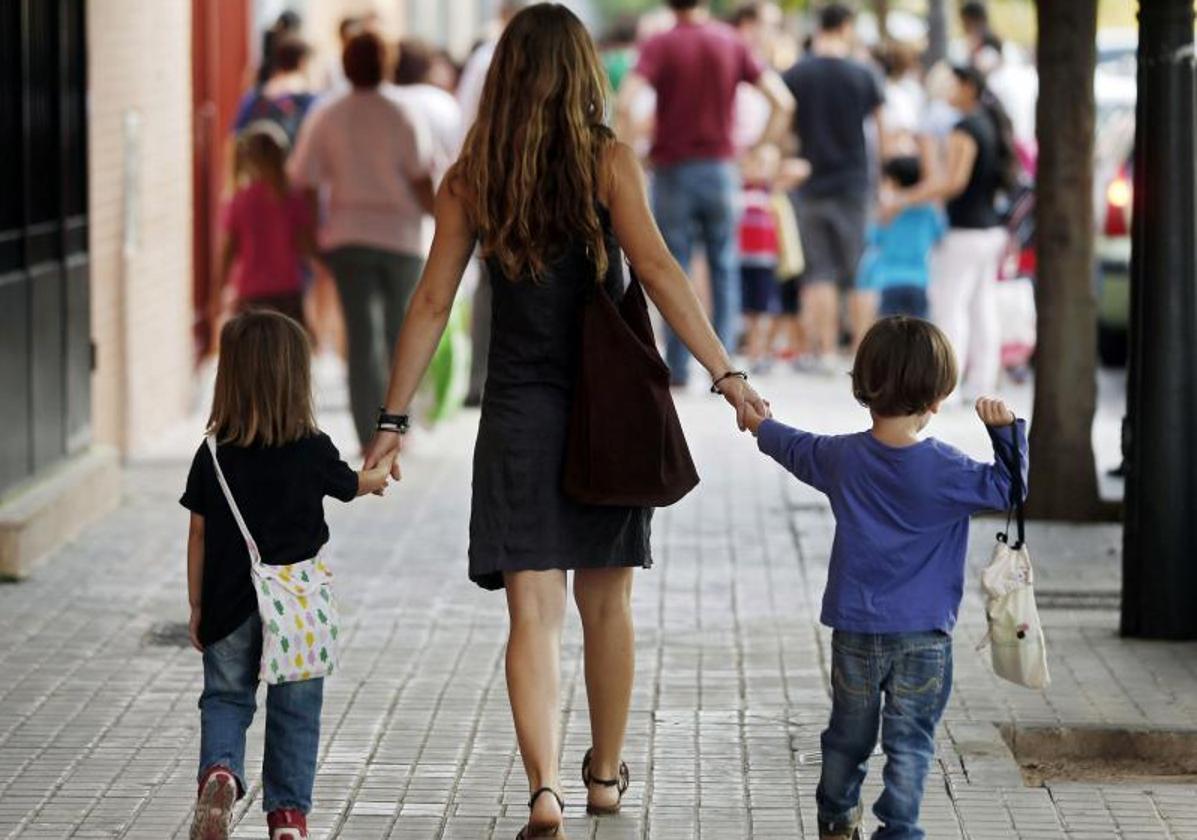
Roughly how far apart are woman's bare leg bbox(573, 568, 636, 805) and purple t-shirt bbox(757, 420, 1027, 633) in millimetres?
Answer: 814

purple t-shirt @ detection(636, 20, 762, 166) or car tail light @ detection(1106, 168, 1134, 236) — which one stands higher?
purple t-shirt @ detection(636, 20, 762, 166)

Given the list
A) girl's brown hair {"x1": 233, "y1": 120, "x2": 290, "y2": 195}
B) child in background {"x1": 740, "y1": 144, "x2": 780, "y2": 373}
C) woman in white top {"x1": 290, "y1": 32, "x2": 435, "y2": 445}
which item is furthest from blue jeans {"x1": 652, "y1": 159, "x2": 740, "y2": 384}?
woman in white top {"x1": 290, "y1": 32, "x2": 435, "y2": 445}

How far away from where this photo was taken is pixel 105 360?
1240cm

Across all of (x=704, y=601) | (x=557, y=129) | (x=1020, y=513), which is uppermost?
(x=557, y=129)

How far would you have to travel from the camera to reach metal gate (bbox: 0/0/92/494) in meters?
9.88

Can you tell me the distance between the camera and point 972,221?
1520cm

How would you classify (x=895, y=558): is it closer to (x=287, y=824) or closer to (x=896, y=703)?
(x=896, y=703)

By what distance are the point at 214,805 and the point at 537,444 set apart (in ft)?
3.55

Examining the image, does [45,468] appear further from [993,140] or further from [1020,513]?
[993,140]

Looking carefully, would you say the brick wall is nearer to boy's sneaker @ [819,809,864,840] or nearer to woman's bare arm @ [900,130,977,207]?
woman's bare arm @ [900,130,977,207]

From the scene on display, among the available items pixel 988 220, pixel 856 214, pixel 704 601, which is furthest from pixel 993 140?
pixel 704 601

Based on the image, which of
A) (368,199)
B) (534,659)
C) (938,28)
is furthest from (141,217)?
(938,28)

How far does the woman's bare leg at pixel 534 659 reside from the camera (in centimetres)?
602

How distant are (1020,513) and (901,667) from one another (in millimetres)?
401
